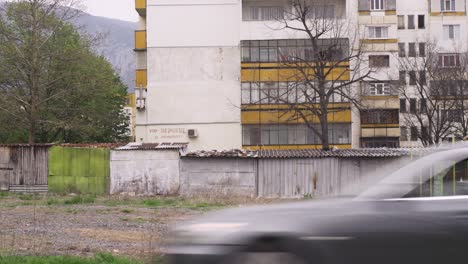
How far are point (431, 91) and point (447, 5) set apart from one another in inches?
491

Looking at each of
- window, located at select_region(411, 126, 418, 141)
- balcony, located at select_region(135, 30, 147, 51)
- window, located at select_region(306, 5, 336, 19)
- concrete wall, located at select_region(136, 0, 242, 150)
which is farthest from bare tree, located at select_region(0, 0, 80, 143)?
window, located at select_region(411, 126, 418, 141)

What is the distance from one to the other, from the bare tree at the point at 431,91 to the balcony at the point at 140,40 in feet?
68.8

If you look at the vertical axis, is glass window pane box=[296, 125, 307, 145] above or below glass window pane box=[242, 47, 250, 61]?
below

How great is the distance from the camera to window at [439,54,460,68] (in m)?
52.9

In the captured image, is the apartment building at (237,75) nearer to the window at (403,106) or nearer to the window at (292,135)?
the window at (292,135)

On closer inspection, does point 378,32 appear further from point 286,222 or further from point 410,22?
point 286,222

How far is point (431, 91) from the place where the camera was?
50531mm

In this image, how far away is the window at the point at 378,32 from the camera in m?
56.4

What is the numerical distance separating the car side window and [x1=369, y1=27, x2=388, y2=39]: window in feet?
169

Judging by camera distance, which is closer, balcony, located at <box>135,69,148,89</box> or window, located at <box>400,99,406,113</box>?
balcony, located at <box>135,69,148,89</box>

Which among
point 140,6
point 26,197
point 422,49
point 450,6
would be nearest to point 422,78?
point 422,49

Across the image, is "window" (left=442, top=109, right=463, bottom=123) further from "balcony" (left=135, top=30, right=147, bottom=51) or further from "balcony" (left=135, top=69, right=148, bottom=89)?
"balcony" (left=135, top=30, right=147, bottom=51)

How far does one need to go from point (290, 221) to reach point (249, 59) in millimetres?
44481

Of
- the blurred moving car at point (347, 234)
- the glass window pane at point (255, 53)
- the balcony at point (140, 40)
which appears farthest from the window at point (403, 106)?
Result: the blurred moving car at point (347, 234)
